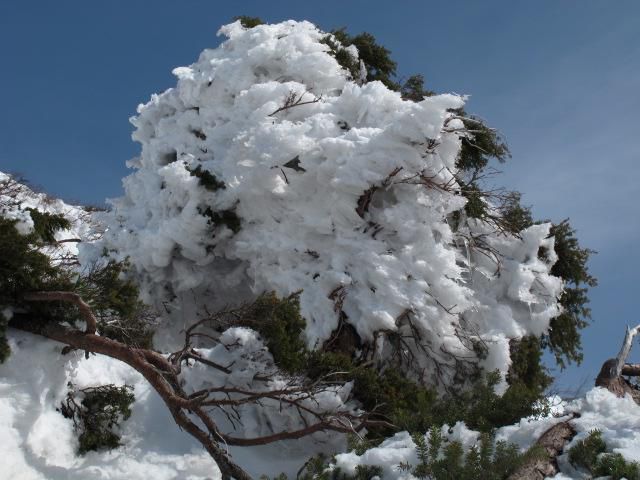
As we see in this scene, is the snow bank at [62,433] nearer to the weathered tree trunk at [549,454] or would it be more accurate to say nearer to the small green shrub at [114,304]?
the small green shrub at [114,304]

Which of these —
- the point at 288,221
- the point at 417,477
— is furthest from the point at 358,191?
the point at 417,477

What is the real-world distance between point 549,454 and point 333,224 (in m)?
6.20

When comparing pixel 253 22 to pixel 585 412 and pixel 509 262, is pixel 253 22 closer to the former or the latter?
pixel 509 262

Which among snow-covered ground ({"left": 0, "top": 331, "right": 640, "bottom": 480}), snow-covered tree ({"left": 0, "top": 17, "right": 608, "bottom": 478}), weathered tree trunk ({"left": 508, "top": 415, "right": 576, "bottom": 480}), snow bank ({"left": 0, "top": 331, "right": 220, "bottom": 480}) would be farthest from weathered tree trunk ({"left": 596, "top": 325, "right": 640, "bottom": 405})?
snow bank ({"left": 0, "top": 331, "right": 220, "bottom": 480})

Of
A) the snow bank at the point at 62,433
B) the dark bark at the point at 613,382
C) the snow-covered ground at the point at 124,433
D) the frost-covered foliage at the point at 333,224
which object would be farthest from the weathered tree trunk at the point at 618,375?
the snow bank at the point at 62,433

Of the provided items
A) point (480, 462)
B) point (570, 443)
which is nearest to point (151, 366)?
point (480, 462)

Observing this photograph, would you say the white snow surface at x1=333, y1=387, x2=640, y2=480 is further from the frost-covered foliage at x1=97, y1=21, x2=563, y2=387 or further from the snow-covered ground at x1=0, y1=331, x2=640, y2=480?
the frost-covered foliage at x1=97, y1=21, x2=563, y2=387

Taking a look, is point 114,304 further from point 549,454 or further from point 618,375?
point 618,375

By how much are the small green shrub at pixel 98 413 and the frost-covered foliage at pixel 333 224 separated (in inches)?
125

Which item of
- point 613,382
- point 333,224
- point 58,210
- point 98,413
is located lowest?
point 613,382

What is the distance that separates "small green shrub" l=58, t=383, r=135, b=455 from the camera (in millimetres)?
8625

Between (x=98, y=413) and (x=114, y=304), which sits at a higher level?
(x=114, y=304)

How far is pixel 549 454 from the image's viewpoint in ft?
18.6

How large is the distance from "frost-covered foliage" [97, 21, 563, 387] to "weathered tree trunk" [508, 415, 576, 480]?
4.18 metres
